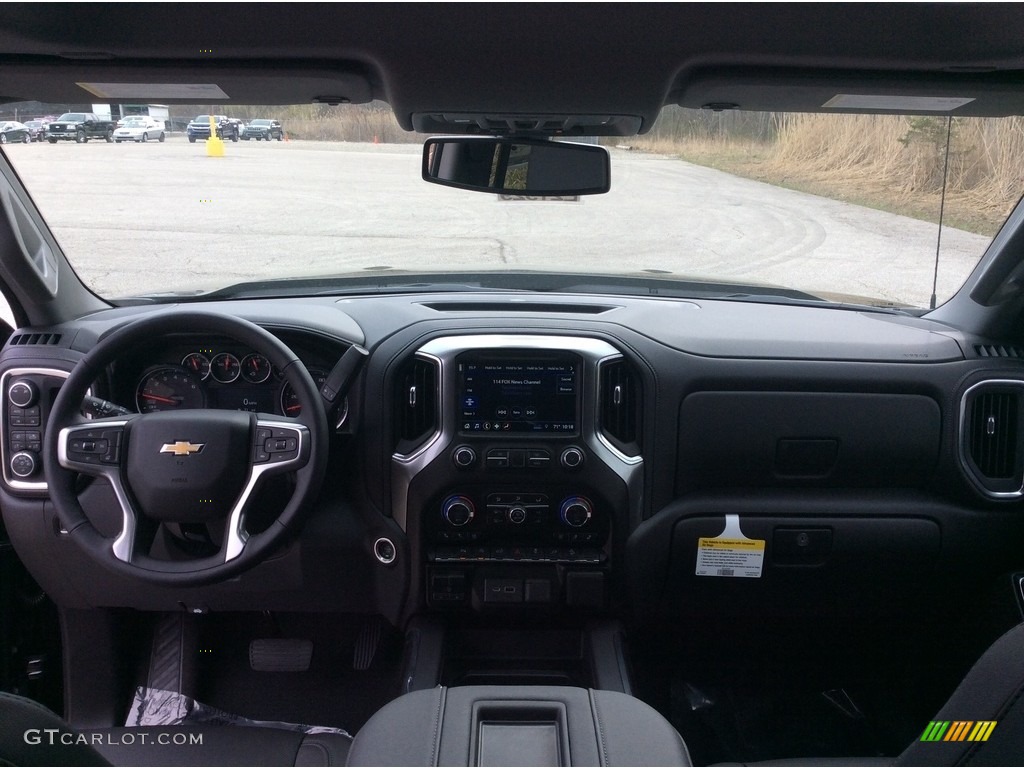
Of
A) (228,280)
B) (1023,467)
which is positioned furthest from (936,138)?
(228,280)

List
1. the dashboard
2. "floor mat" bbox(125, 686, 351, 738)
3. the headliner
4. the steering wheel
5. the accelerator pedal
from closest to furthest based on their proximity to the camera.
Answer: the headliner < the steering wheel < the dashboard < "floor mat" bbox(125, 686, 351, 738) < the accelerator pedal

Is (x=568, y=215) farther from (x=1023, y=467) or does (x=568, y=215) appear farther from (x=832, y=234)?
(x=1023, y=467)

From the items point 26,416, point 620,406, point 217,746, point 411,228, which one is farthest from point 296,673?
point 411,228

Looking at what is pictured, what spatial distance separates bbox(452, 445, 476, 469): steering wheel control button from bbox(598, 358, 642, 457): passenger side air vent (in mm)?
463

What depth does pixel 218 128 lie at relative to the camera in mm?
3111

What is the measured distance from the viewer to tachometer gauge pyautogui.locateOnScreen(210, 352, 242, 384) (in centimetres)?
313

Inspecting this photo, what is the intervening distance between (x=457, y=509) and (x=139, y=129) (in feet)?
5.73

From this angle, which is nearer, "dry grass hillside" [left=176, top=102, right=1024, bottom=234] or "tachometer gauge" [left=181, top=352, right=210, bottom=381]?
"dry grass hillside" [left=176, top=102, right=1024, bottom=234]

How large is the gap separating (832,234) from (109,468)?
2754mm

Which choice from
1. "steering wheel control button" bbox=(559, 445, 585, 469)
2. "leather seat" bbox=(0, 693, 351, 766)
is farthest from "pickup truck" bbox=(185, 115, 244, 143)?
"leather seat" bbox=(0, 693, 351, 766)

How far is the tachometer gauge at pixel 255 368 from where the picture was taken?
311 centimetres

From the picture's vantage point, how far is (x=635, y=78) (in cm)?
223

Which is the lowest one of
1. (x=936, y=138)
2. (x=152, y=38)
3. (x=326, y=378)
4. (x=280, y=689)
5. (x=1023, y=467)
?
(x=280, y=689)

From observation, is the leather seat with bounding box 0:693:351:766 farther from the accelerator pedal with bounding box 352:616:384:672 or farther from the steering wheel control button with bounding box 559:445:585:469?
the steering wheel control button with bounding box 559:445:585:469
